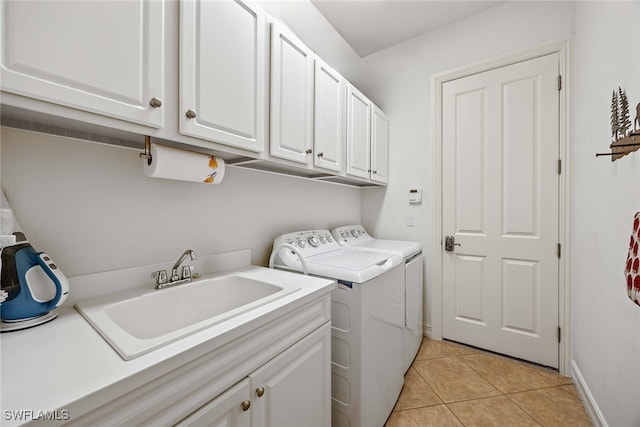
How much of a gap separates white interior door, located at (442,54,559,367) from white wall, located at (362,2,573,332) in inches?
7.0

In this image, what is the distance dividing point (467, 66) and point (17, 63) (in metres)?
2.79

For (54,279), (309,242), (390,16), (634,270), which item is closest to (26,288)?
(54,279)

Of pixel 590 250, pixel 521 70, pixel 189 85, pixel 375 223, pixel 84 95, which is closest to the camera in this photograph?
pixel 84 95

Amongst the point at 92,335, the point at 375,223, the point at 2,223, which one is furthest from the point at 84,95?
the point at 375,223

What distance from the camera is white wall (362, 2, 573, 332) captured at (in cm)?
209

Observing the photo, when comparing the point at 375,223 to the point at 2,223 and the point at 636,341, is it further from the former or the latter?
the point at 2,223

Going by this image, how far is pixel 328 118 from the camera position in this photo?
175cm

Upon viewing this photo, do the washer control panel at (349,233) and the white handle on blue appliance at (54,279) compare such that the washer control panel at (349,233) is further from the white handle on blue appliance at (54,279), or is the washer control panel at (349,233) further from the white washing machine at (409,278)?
the white handle on blue appliance at (54,279)

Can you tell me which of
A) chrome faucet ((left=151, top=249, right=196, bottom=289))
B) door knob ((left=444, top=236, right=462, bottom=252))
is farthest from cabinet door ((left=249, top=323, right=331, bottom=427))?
door knob ((left=444, top=236, right=462, bottom=252))

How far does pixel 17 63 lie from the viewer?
0.61 meters

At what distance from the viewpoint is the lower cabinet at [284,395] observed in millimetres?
736

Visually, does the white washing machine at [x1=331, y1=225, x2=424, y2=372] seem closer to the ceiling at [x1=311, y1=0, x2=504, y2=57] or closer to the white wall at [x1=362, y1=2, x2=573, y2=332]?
the white wall at [x1=362, y1=2, x2=573, y2=332]

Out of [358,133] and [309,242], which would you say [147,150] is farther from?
[358,133]

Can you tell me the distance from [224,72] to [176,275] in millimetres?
905
